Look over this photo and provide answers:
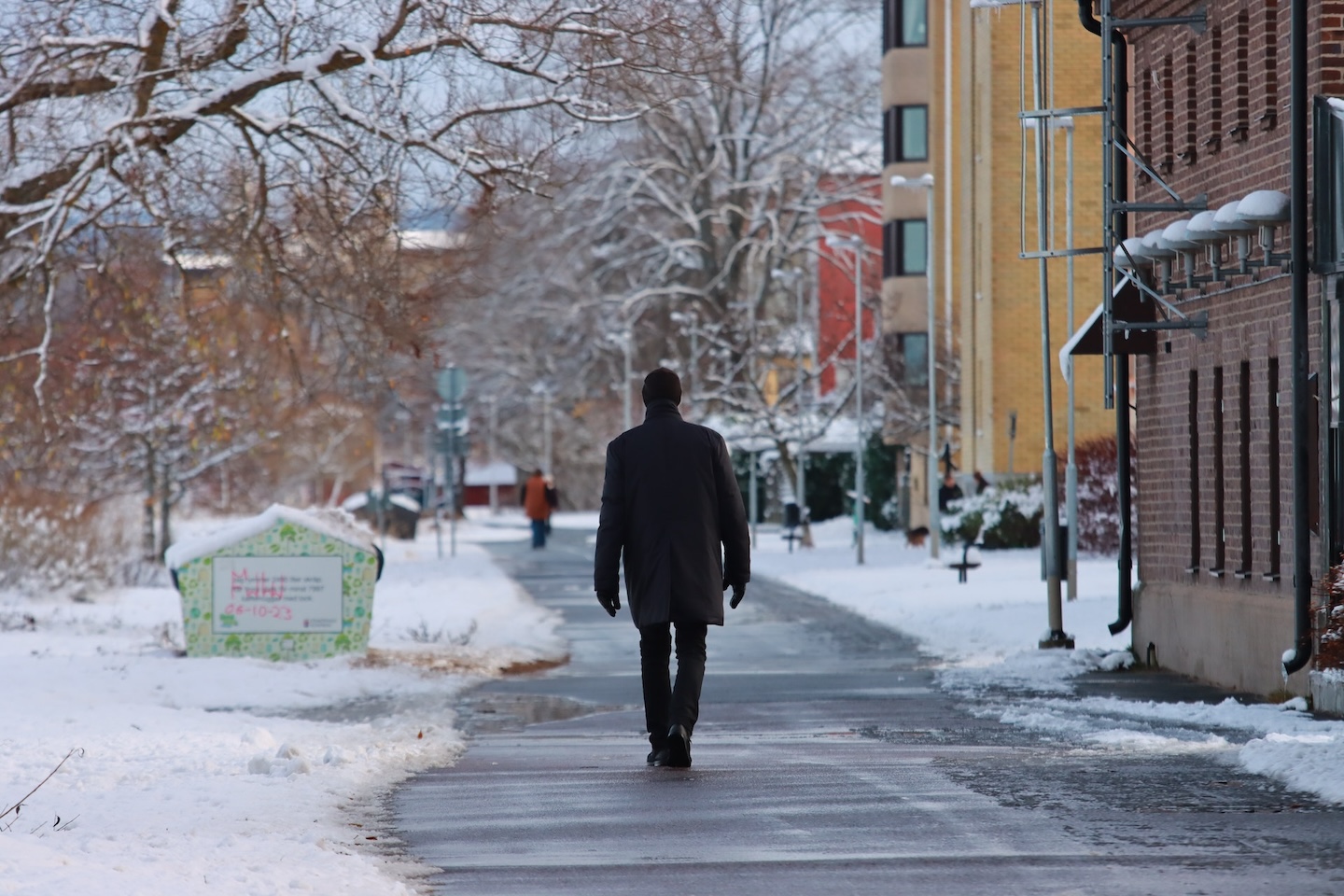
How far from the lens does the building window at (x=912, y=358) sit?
50344 mm

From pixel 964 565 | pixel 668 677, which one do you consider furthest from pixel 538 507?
pixel 668 677

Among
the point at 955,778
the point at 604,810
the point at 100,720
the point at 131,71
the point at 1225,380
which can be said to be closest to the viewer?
the point at 604,810

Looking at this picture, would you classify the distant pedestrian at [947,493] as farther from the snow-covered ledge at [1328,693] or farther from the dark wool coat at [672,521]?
the dark wool coat at [672,521]

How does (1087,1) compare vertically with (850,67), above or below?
below

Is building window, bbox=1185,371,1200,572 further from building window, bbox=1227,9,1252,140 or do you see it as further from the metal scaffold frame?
building window, bbox=1227,9,1252,140

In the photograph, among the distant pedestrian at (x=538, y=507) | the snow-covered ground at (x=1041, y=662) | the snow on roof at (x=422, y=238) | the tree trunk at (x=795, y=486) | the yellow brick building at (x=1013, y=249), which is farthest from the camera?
the distant pedestrian at (x=538, y=507)

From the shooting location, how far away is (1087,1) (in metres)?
18.1

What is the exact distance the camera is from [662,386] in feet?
35.5

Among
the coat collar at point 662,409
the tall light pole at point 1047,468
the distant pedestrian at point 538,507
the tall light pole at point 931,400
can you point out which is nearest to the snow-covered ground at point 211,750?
the coat collar at point 662,409

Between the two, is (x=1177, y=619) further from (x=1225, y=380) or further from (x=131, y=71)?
(x=131, y=71)

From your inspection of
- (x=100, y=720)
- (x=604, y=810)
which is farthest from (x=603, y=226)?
(x=604, y=810)

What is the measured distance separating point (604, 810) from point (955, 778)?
1708 mm

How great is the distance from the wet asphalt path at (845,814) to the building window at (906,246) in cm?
4214

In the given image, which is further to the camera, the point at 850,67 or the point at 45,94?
the point at 850,67
